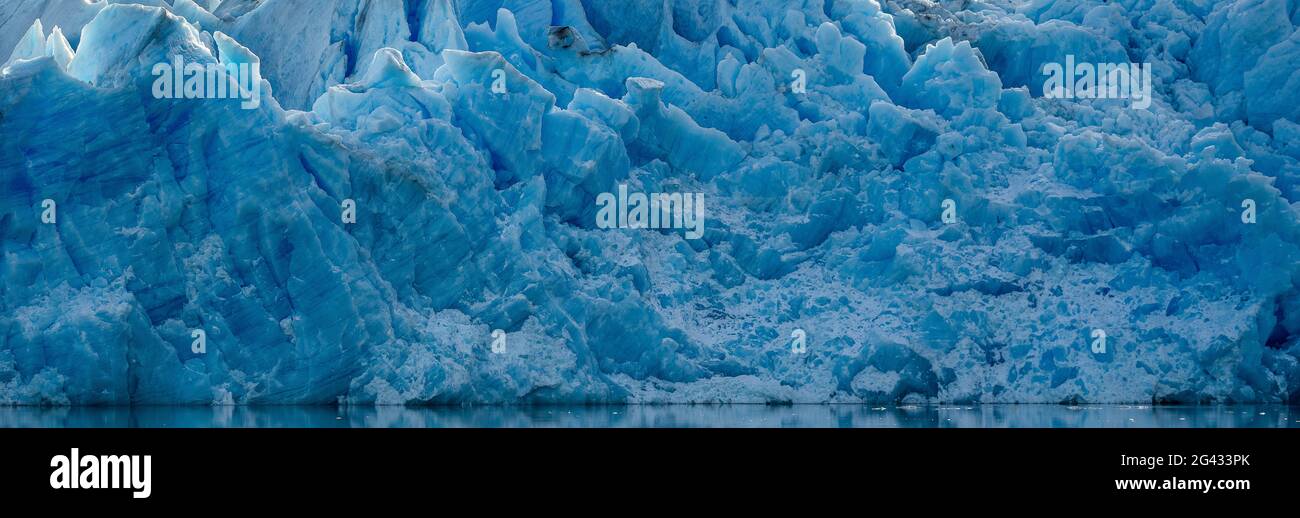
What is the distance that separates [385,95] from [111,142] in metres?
2.77

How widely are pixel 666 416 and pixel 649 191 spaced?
396cm

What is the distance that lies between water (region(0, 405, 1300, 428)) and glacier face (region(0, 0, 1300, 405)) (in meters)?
0.57

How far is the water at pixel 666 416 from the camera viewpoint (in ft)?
42.7

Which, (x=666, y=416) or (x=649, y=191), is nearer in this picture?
(x=666, y=416)

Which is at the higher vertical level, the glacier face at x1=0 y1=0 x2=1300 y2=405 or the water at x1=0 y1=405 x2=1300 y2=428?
the glacier face at x1=0 y1=0 x2=1300 y2=405

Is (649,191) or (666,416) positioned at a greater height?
(649,191)

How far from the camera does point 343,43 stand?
1873cm

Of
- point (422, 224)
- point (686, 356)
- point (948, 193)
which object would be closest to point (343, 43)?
point (422, 224)

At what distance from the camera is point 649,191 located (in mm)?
18188

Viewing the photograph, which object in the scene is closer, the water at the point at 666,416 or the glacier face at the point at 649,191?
the water at the point at 666,416

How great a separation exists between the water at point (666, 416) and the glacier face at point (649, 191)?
0.57 metres

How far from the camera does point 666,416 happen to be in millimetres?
14852

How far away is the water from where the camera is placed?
42.7ft
